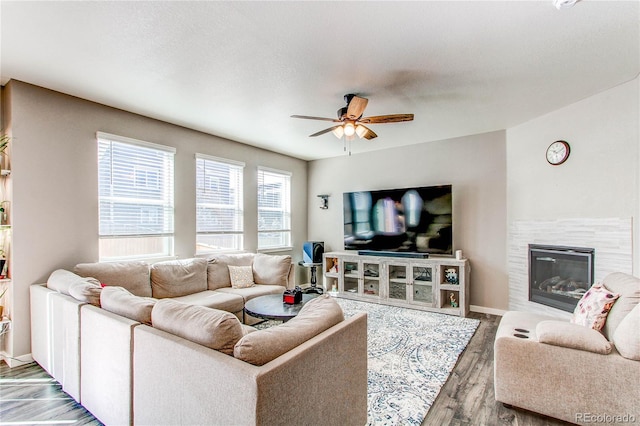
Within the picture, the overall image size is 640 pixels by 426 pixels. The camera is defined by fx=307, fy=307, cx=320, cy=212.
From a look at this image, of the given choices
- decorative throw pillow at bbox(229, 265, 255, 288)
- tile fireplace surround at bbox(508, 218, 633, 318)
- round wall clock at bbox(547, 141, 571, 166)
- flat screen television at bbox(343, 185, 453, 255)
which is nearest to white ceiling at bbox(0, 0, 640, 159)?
round wall clock at bbox(547, 141, 571, 166)

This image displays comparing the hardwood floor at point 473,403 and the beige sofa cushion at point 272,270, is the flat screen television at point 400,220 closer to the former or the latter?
the beige sofa cushion at point 272,270

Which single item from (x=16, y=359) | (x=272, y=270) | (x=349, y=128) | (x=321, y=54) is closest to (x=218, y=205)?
(x=272, y=270)

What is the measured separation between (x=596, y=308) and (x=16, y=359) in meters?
4.94

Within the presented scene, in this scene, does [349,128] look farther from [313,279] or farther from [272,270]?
[313,279]

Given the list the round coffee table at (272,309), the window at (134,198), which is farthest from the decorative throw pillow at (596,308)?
the window at (134,198)

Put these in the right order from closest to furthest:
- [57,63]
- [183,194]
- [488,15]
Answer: [488,15]
[57,63]
[183,194]

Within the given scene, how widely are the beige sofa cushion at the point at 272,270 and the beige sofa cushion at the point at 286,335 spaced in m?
2.55

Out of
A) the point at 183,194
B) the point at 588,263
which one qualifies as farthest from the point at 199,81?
the point at 588,263

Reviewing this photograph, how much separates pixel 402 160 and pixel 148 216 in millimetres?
4040

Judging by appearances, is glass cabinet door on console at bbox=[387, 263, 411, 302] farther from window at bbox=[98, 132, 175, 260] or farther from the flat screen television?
window at bbox=[98, 132, 175, 260]

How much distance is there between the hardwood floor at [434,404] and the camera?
2.10 m

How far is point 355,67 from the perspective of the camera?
261 centimetres

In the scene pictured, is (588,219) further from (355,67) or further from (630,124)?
(355,67)

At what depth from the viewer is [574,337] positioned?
201 cm
